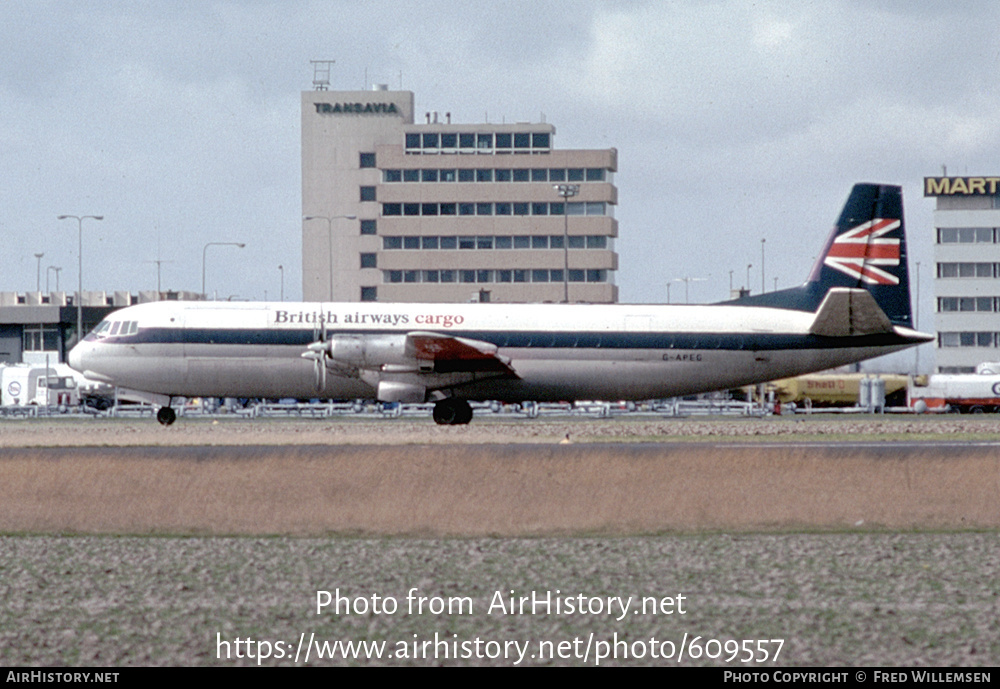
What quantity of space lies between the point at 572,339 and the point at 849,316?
31.5 feet

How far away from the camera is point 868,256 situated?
4850 centimetres

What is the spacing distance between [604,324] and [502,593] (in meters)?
31.3

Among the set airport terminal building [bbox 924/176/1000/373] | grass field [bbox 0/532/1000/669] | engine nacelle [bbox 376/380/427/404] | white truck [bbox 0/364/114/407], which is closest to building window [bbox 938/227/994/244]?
airport terminal building [bbox 924/176/1000/373]

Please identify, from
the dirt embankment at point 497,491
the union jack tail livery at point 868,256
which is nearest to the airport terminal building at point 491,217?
the union jack tail livery at point 868,256

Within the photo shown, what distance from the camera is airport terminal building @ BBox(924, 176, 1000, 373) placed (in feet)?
465

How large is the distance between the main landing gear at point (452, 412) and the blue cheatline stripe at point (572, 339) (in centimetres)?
263

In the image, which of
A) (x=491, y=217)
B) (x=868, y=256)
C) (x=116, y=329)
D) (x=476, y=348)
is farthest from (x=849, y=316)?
(x=491, y=217)

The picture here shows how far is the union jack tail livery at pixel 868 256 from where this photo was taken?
48062 mm

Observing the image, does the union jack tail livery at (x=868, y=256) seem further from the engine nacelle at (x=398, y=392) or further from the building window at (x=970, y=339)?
the building window at (x=970, y=339)

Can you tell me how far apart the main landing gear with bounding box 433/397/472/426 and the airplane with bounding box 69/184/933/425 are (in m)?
0.05

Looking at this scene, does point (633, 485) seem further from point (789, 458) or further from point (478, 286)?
point (478, 286)

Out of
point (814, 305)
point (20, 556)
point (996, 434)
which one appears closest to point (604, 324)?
point (814, 305)

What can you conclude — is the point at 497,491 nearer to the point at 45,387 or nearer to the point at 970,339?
the point at 45,387

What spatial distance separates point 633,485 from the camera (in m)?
22.1
